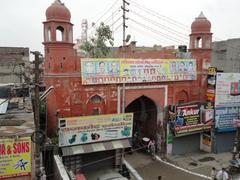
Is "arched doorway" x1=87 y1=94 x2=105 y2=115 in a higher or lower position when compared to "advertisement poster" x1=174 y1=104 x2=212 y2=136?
higher

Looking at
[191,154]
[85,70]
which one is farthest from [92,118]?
[191,154]

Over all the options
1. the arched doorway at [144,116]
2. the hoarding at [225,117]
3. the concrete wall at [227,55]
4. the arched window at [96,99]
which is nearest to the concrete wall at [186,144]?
the arched doorway at [144,116]

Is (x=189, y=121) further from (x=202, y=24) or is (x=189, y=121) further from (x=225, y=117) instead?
(x=202, y=24)

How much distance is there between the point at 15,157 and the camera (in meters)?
11.4

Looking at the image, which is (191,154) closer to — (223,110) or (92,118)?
(223,110)

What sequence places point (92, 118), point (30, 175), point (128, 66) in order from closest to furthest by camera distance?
point (30, 175) → point (92, 118) → point (128, 66)

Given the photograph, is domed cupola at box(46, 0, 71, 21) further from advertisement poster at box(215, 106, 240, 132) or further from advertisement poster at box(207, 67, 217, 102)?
advertisement poster at box(215, 106, 240, 132)

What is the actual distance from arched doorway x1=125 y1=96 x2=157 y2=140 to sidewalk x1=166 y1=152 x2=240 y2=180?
113 inches

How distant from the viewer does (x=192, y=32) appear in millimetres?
23594

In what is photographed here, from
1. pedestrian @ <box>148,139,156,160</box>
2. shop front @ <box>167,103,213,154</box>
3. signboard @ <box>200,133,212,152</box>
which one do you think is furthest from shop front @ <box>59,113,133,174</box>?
signboard @ <box>200,133,212,152</box>

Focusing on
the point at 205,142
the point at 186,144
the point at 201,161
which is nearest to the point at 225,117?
the point at 205,142

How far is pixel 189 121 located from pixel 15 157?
1417 cm

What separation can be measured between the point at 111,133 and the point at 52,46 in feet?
23.3

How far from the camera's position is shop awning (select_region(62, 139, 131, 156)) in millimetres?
16828
